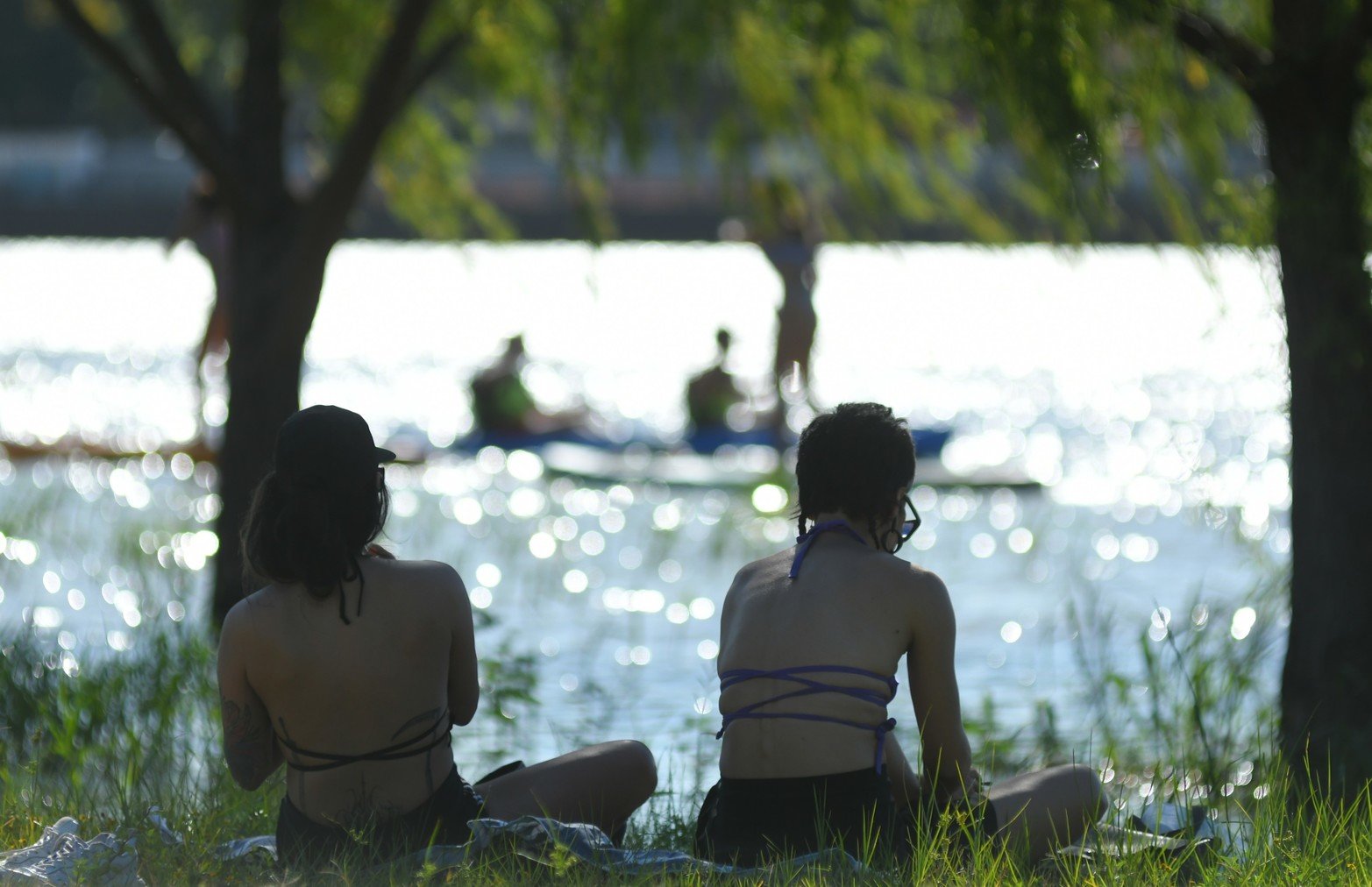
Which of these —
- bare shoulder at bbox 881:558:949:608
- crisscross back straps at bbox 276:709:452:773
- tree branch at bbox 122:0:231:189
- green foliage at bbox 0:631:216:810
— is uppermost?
tree branch at bbox 122:0:231:189

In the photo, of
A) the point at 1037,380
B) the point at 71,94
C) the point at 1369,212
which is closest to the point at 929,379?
the point at 1037,380

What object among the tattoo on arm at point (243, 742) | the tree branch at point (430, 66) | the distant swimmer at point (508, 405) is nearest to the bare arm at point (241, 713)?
the tattoo on arm at point (243, 742)

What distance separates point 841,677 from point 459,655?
0.78 meters

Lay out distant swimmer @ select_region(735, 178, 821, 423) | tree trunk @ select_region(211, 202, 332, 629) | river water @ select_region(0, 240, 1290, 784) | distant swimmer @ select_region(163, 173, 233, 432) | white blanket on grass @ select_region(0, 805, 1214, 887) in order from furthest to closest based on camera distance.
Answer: distant swimmer @ select_region(735, 178, 821, 423) → distant swimmer @ select_region(163, 173, 233, 432) → river water @ select_region(0, 240, 1290, 784) → tree trunk @ select_region(211, 202, 332, 629) → white blanket on grass @ select_region(0, 805, 1214, 887)

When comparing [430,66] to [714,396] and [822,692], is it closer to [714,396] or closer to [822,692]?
[822,692]

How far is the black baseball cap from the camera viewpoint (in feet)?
11.6

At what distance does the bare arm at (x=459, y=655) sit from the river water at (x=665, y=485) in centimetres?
176

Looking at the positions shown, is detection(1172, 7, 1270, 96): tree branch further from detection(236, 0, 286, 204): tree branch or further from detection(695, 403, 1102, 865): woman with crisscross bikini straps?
detection(236, 0, 286, 204): tree branch

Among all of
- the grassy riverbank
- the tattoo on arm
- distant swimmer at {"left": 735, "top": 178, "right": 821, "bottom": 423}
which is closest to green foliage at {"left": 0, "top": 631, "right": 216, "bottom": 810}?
the grassy riverbank

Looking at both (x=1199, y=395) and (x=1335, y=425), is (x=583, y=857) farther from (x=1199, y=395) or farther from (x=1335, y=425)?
(x=1199, y=395)

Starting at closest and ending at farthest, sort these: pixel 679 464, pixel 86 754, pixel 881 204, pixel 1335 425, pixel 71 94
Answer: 1. pixel 1335 425
2. pixel 86 754
3. pixel 881 204
4. pixel 679 464
5. pixel 71 94

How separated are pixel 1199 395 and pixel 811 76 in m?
15.8

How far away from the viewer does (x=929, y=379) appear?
23.2m

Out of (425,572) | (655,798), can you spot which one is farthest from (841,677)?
(655,798)
